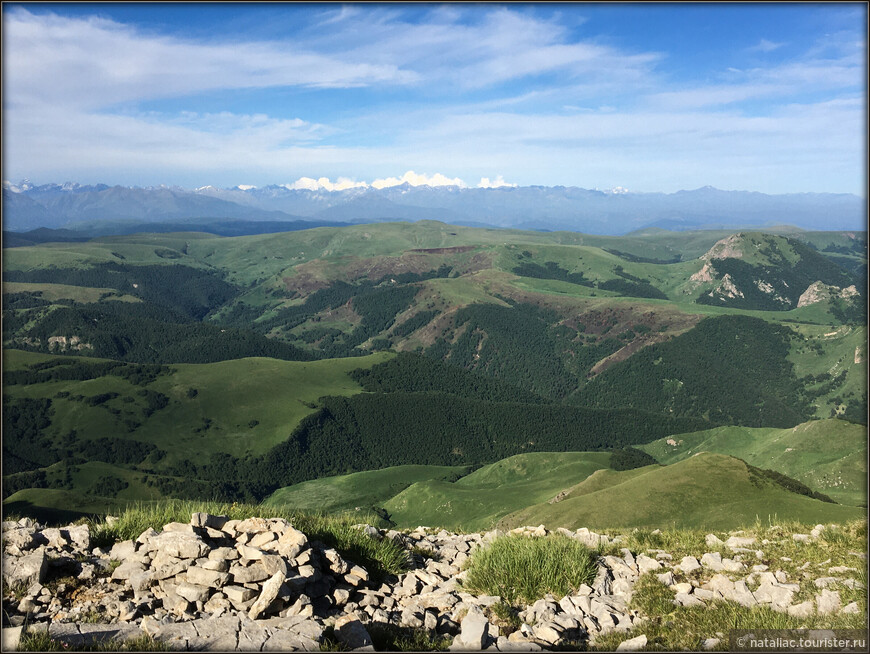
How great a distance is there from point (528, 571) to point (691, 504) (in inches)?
Answer: 1935

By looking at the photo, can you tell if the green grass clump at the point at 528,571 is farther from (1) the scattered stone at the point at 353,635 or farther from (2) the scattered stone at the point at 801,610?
(2) the scattered stone at the point at 801,610

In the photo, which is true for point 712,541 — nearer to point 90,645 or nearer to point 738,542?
point 738,542

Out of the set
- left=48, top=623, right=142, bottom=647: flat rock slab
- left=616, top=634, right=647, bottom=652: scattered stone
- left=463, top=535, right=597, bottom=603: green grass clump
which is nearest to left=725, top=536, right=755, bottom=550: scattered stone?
left=463, top=535, right=597, bottom=603: green grass clump

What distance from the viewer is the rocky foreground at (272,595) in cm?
1034

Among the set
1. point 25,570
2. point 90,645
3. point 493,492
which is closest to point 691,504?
point 90,645

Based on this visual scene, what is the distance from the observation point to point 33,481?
18238 centimetres

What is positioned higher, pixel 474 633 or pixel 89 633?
pixel 89 633

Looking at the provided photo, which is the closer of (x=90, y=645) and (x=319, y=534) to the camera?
(x=90, y=645)

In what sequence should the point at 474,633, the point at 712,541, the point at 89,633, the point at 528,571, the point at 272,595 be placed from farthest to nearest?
the point at 712,541 → the point at 528,571 → the point at 272,595 → the point at 474,633 → the point at 89,633

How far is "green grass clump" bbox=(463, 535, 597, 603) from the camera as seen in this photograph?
13633 mm

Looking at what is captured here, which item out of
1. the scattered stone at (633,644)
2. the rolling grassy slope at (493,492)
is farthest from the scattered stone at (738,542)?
the rolling grassy slope at (493,492)

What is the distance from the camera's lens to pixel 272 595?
11125mm

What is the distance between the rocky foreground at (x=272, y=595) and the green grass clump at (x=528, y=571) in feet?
1.31

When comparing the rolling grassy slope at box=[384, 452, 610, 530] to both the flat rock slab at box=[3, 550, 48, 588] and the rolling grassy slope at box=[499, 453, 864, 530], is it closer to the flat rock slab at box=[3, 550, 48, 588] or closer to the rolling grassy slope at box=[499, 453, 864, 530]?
the rolling grassy slope at box=[499, 453, 864, 530]
